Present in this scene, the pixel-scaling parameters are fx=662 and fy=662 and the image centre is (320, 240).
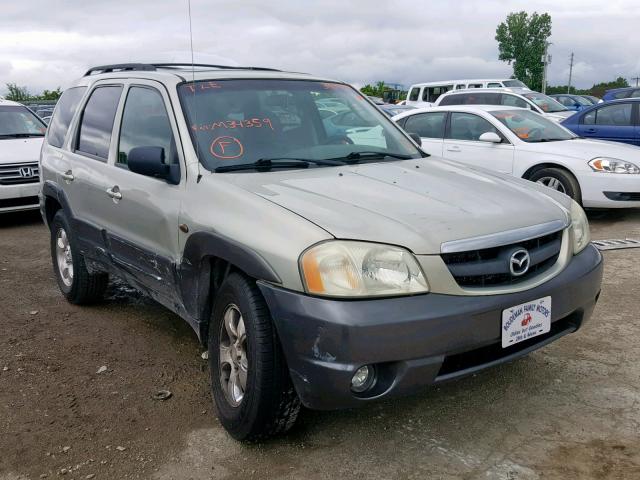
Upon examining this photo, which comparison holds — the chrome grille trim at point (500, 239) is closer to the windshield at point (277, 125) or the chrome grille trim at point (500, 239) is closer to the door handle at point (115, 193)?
the windshield at point (277, 125)

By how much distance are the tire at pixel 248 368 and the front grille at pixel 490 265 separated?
0.80 m

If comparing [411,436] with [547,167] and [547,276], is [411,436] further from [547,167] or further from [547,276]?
→ [547,167]

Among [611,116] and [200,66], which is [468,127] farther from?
[200,66]

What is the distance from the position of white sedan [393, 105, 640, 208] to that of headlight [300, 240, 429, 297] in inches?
221

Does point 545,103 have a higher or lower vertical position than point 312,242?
lower

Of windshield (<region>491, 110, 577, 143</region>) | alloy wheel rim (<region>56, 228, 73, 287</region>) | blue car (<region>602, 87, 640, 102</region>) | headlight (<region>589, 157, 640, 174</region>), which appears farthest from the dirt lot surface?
blue car (<region>602, 87, 640, 102</region>)

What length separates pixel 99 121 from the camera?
4500 millimetres

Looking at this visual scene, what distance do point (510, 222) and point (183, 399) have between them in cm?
194

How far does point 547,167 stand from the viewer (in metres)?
7.95

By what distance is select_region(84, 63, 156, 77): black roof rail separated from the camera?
14.3 feet

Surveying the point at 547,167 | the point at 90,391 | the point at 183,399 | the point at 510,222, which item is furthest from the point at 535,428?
the point at 547,167

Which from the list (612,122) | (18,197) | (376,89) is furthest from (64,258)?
(376,89)

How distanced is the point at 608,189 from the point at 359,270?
5.88 meters

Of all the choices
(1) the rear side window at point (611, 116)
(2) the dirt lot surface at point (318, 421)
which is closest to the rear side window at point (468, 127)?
(1) the rear side window at point (611, 116)
